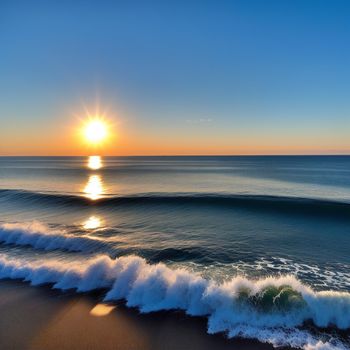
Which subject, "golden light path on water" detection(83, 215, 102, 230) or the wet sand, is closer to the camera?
the wet sand

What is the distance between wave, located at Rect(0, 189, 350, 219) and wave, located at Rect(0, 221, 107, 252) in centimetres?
992

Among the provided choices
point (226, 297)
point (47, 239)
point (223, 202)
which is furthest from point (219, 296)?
point (223, 202)

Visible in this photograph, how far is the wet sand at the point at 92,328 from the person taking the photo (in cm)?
677

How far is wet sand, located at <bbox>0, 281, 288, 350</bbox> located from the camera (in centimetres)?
677

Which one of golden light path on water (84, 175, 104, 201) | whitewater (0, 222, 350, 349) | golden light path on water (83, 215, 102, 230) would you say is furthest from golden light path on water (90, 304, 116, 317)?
golden light path on water (84, 175, 104, 201)

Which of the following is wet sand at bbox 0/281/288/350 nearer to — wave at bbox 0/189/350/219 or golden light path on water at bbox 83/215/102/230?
golden light path on water at bbox 83/215/102/230

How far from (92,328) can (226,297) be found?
427 centimetres

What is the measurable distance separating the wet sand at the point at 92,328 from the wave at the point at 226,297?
421 millimetres

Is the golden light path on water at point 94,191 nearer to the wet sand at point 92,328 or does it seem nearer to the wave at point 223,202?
the wave at point 223,202

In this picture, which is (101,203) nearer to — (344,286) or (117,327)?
(117,327)

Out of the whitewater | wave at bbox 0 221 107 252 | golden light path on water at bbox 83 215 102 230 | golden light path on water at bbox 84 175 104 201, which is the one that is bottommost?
golden light path on water at bbox 84 175 104 201

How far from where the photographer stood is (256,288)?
8656 mm

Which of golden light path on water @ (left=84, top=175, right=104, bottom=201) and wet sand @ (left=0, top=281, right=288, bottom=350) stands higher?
wet sand @ (left=0, top=281, right=288, bottom=350)

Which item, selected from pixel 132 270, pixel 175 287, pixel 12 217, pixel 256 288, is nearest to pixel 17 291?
pixel 132 270
